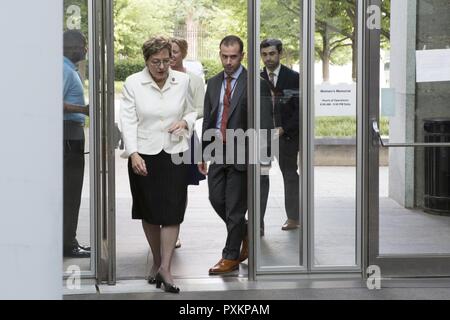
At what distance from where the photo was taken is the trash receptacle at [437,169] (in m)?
5.91

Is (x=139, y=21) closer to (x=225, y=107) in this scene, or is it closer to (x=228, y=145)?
(x=225, y=107)

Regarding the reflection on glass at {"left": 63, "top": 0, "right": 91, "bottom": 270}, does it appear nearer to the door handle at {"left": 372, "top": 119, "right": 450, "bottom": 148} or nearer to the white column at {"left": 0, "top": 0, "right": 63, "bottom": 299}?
the door handle at {"left": 372, "top": 119, "right": 450, "bottom": 148}

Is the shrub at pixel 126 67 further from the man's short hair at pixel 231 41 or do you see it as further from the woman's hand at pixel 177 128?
the man's short hair at pixel 231 41

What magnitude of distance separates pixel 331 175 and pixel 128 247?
1.55 meters

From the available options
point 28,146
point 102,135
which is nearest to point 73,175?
point 102,135

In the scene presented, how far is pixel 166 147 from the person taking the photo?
223 inches

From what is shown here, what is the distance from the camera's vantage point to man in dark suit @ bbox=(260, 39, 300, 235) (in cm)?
588

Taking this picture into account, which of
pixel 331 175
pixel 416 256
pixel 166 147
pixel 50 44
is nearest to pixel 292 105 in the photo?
pixel 331 175

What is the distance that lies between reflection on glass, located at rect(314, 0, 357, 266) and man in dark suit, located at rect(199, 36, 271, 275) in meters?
0.43

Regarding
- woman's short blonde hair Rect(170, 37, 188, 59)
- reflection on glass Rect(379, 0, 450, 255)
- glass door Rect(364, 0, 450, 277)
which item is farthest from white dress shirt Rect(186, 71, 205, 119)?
reflection on glass Rect(379, 0, 450, 255)

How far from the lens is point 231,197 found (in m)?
5.98

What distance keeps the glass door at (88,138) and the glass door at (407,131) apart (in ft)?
5.99

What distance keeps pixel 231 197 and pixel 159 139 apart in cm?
72

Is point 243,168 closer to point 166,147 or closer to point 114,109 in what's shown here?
point 166,147
